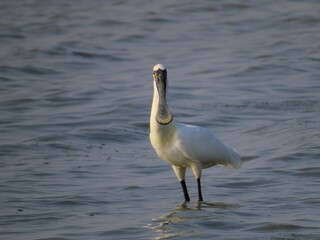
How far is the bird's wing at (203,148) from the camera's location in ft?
28.4

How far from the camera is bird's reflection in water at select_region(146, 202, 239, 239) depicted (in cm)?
754

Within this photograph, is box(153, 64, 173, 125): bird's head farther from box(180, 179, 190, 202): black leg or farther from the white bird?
box(180, 179, 190, 202): black leg

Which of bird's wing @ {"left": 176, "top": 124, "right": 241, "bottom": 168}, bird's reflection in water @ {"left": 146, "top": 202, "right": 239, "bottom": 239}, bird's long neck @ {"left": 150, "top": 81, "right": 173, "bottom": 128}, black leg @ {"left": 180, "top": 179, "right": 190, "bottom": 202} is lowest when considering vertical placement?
bird's reflection in water @ {"left": 146, "top": 202, "right": 239, "bottom": 239}

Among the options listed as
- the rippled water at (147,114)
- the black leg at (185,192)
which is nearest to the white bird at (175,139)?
the black leg at (185,192)

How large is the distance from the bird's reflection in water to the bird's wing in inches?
20.2

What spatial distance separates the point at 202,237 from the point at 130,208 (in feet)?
4.86

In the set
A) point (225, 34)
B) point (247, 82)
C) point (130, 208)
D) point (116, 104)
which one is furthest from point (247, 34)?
point (130, 208)

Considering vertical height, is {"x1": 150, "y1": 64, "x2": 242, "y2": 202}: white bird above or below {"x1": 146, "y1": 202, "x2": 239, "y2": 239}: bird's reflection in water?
above

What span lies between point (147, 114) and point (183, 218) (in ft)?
20.6

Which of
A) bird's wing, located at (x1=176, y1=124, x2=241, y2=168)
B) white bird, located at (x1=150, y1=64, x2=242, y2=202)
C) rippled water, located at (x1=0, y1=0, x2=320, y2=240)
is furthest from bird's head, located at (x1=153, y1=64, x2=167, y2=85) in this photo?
rippled water, located at (x1=0, y1=0, x2=320, y2=240)

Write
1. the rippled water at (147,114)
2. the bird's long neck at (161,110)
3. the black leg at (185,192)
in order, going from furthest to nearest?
1. the black leg at (185,192)
2. the bird's long neck at (161,110)
3. the rippled water at (147,114)

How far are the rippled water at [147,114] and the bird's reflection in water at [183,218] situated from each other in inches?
0.8

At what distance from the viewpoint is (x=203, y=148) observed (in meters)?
8.75

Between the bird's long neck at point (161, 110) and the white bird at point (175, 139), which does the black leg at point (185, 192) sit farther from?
the bird's long neck at point (161, 110)
